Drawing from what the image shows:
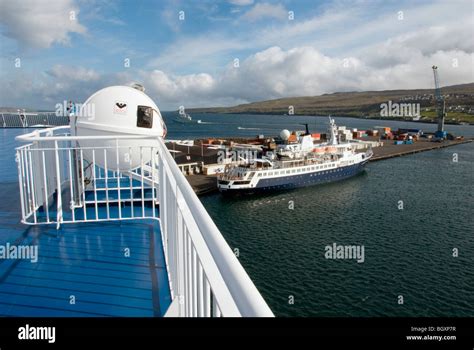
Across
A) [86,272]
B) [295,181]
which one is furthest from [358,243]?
[86,272]

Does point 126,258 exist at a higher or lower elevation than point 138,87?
lower

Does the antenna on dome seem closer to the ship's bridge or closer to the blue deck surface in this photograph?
the ship's bridge

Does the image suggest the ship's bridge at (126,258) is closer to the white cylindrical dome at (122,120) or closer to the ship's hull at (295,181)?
the white cylindrical dome at (122,120)

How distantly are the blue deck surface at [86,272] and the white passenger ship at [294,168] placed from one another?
27.7 metres

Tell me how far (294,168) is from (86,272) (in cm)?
3269

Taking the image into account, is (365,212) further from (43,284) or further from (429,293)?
(43,284)

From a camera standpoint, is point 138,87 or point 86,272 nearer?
point 86,272

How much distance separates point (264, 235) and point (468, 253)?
10.3 m

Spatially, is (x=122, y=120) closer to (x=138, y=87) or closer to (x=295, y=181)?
(x=138, y=87)

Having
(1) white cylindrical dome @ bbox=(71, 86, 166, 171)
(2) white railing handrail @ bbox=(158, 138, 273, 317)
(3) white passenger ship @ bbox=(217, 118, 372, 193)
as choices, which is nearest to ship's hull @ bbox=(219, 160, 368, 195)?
(3) white passenger ship @ bbox=(217, 118, 372, 193)

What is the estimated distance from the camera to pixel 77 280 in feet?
13.3

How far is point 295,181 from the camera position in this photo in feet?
119

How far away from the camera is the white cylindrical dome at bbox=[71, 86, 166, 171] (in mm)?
6441

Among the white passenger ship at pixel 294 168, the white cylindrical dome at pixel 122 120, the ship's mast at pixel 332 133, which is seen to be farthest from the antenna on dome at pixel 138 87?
the ship's mast at pixel 332 133
